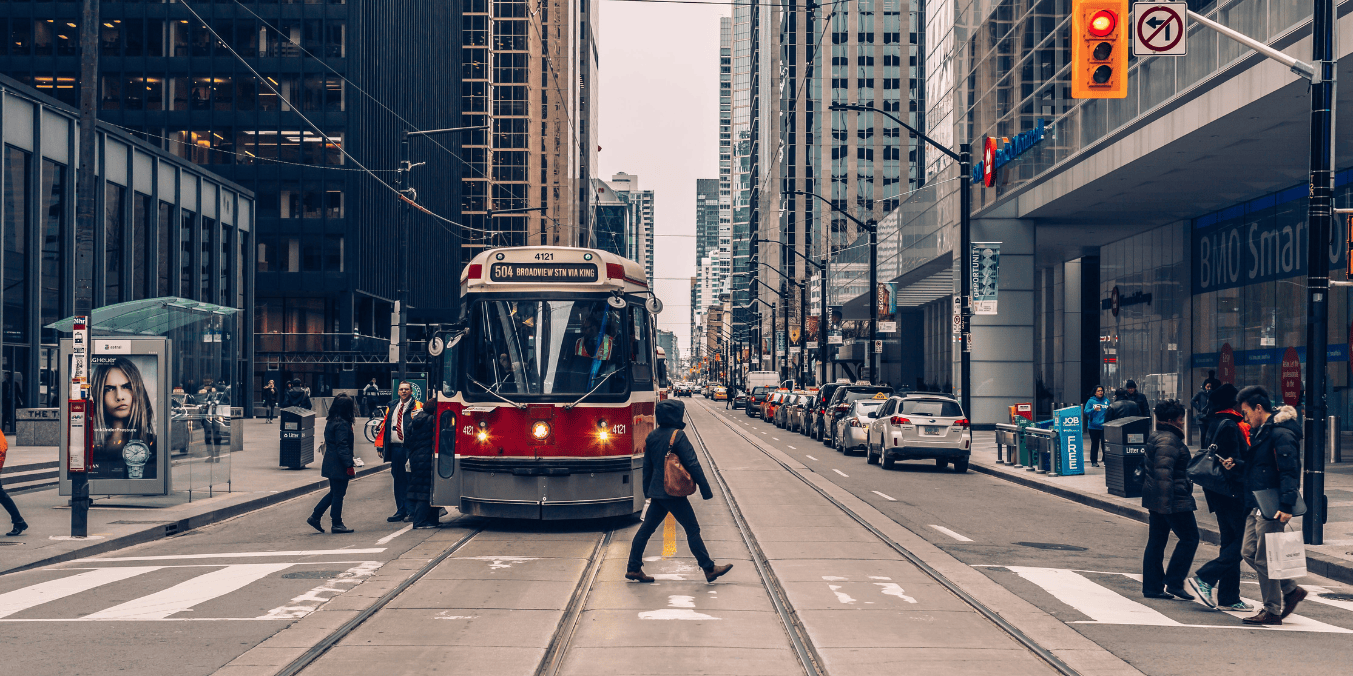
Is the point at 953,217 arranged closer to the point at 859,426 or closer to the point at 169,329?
the point at 859,426

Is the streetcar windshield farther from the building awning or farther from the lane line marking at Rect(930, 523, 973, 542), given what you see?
the building awning

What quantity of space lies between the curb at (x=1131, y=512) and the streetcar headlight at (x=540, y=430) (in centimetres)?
705

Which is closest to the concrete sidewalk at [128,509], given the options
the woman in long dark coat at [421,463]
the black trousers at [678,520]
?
the woman in long dark coat at [421,463]

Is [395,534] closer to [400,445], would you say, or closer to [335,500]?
[335,500]

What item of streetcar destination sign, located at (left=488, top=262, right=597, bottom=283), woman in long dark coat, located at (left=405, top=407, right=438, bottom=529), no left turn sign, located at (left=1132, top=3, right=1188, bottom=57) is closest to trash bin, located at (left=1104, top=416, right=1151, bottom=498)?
no left turn sign, located at (left=1132, top=3, right=1188, bottom=57)

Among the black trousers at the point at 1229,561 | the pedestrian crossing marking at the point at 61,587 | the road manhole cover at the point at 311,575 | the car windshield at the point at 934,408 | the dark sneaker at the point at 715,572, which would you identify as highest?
the car windshield at the point at 934,408

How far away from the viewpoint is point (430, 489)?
580 inches

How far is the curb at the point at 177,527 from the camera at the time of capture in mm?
12518

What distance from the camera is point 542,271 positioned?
1440cm

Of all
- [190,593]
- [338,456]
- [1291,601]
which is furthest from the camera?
[338,456]

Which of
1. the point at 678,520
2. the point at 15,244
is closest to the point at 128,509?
the point at 678,520

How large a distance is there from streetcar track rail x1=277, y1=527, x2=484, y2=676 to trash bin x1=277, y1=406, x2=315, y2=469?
12.3 metres

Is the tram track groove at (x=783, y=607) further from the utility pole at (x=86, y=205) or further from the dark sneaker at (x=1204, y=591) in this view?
the utility pole at (x=86, y=205)

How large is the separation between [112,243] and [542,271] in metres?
29.7
